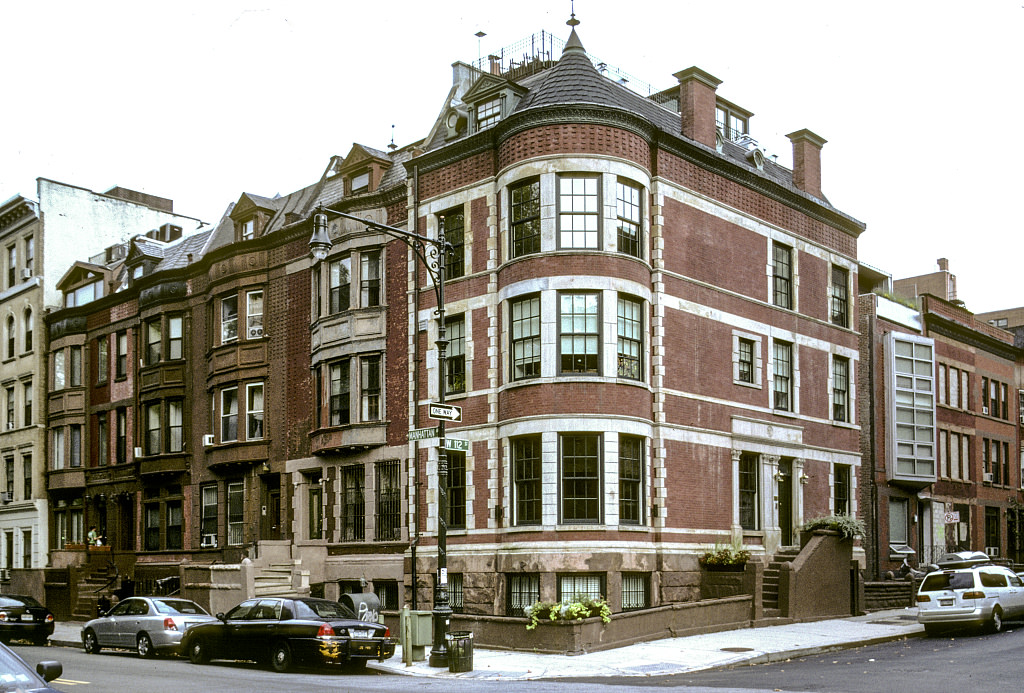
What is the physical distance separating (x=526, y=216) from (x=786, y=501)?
12.4 m

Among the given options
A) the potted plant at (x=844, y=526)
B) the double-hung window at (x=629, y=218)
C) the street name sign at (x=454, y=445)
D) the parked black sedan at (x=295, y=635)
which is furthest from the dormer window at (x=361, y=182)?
the potted plant at (x=844, y=526)

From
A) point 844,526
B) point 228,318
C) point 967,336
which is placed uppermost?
point 228,318

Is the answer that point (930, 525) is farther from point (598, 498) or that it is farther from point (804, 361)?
point (598, 498)

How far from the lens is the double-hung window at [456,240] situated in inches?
1291

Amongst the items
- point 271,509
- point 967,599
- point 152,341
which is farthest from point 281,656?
point 152,341

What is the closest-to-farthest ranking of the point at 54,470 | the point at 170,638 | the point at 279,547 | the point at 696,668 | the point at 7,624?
the point at 696,668 → the point at 170,638 → the point at 7,624 → the point at 279,547 → the point at 54,470

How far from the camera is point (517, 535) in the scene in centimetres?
2925

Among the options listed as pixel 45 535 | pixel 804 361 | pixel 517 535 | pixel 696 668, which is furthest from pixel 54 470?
pixel 696 668

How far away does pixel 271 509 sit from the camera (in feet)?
128

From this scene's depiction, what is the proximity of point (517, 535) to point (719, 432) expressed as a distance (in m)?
7.01

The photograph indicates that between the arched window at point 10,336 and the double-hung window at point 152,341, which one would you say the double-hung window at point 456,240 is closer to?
the double-hung window at point 152,341

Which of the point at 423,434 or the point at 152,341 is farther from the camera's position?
the point at 152,341

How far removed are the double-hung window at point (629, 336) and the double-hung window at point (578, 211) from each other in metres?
1.86

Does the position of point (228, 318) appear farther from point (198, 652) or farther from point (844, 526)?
point (844, 526)
